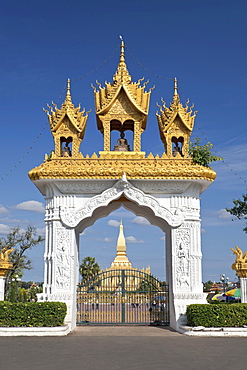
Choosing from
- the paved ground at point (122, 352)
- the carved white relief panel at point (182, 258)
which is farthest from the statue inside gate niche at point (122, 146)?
the paved ground at point (122, 352)

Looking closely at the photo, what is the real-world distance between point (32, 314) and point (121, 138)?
705 centimetres

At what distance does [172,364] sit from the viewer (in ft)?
26.3

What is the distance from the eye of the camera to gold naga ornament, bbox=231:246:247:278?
43.5 feet

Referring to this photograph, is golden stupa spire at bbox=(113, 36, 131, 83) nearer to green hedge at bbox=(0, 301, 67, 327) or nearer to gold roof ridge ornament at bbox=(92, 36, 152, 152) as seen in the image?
gold roof ridge ornament at bbox=(92, 36, 152, 152)

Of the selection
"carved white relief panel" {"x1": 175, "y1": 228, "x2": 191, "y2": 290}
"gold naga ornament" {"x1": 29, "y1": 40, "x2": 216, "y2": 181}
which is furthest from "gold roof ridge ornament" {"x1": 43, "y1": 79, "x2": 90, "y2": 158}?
"carved white relief panel" {"x1": 175, "y1": 228, "x2": 191, "y2": 290}

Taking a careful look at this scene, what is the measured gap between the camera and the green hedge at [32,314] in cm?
1217

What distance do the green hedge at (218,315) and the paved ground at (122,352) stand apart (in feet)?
2.27

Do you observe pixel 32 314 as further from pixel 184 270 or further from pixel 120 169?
pixel 120 169

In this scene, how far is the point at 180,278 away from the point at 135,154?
14.5ft

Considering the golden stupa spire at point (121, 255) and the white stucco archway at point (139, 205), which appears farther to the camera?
the golden stupa spire at point (121, 255)

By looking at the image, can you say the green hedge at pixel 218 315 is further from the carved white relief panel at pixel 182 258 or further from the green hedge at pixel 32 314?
the green hedge at pixel 32 314

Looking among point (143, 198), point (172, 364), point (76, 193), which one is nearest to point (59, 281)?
point (76, 193)

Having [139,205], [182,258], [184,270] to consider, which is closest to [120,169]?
[139,205]

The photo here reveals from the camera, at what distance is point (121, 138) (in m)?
15.9
